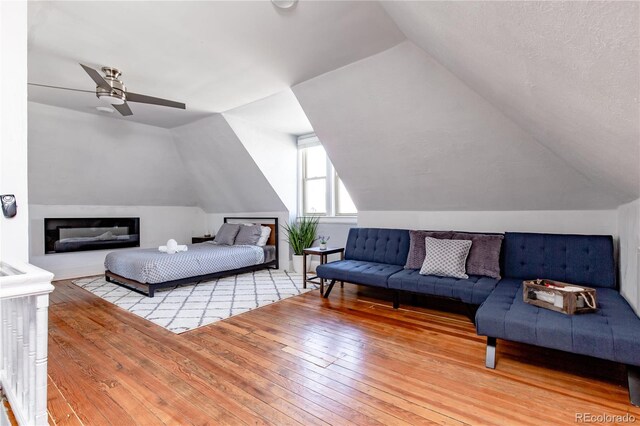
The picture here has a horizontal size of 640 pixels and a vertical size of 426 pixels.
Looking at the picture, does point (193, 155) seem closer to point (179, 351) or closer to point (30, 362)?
point (179, 351)

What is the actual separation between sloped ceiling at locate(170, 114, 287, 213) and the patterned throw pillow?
3000mm

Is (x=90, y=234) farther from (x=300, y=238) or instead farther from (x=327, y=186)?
(x=327, y=186)

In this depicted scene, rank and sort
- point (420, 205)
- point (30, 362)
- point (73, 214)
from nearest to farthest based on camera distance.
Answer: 1. point (30, 362)
2. point (420, 205)
3. point (73, 214)

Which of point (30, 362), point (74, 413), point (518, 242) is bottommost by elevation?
point (74, 413)

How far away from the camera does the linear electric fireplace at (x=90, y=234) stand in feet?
16.8

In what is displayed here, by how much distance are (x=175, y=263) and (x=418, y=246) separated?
3198 mm

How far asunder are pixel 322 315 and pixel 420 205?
6.58 ft

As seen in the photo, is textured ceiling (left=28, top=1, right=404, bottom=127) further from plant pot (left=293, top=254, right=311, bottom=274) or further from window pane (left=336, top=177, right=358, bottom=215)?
plant pot (left=293, top=254, right=311, bottom=274)

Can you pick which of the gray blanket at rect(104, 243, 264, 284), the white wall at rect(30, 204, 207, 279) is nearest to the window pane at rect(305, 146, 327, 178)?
the gray blanket at rect(104, 243, 264, 284)

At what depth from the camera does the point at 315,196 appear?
229 inches

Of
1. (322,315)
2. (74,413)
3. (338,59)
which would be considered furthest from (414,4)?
(74,413)

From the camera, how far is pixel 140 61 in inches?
116

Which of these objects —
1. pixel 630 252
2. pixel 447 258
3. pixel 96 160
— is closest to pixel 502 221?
pixel 447 258

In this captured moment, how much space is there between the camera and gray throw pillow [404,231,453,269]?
369cm
